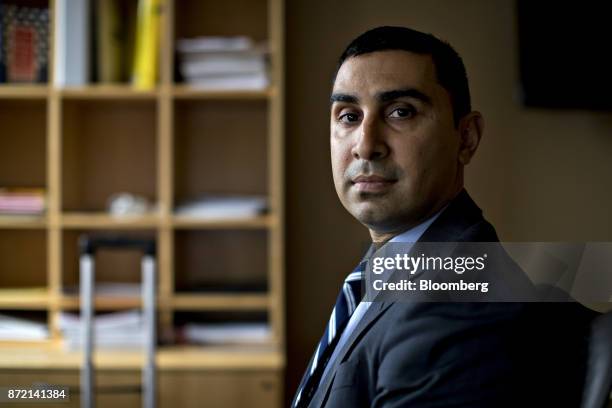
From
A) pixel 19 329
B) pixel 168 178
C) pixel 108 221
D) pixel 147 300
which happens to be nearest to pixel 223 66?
pixel 168 178

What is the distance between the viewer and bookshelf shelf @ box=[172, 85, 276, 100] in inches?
47.8

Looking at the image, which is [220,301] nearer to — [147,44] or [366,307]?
[147,44]

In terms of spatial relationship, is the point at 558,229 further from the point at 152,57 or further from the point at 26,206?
the point at 26,206

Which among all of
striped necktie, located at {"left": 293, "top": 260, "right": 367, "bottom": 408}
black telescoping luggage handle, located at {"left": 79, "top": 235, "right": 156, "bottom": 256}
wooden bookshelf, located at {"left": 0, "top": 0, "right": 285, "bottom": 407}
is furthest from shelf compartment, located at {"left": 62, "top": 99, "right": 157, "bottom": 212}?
striped necktie, located at {"left": 293, "top": 260, "right": 367, "bottom": 408}

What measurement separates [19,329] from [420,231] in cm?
90

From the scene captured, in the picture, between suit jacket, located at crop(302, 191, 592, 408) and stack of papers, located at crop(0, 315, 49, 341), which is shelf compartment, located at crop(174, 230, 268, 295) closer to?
stack of papers, located at crop(0, 315, 49, 341)

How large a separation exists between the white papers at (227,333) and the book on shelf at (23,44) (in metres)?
0.62

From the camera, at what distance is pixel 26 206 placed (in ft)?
4.25

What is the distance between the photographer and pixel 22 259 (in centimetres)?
143

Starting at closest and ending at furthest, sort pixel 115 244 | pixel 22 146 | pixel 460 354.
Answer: pixel 460 354 < pixel 115 244 < pixel 22 146

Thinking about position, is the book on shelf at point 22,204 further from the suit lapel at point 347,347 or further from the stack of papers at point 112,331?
the suit lapel at point 347,347

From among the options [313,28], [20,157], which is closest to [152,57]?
[20,157]

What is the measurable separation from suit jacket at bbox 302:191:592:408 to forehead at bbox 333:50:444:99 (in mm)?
77

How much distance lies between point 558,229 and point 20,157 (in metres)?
1.26
